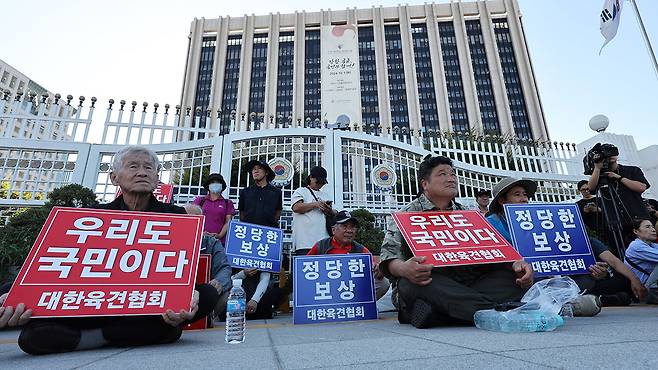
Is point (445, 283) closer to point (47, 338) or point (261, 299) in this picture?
point (47, 338)

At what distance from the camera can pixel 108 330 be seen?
1.57 m

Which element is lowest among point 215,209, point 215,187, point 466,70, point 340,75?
point 215,209

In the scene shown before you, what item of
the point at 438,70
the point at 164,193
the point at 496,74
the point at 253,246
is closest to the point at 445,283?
the point at 253,246

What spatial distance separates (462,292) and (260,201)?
9.36ft

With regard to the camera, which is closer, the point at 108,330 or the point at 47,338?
the point at 47,338

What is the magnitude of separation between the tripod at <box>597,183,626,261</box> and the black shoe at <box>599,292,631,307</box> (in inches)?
19.2

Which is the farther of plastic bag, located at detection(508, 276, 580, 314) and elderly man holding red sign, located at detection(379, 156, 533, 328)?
elderly man holding red sign, located at detection(379, 156, 533, 328)

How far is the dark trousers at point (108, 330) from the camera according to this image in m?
1.43

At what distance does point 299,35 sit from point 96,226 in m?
58.1

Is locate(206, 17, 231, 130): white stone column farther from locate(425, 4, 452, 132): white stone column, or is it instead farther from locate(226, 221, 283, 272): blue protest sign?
locate(226, 221, 283, 272): blue protest sign

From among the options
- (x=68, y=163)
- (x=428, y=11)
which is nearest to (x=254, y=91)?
(x=428, y=11)

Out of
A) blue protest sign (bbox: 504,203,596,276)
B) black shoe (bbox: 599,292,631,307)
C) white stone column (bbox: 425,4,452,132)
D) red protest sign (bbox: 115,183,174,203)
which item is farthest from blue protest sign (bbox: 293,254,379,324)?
white stone column (bbox: 425,4,452,132)

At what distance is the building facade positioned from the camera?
46625mm

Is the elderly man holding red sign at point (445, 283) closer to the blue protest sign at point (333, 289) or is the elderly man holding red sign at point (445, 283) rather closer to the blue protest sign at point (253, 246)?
the blue protest sign at point (333, 289)
